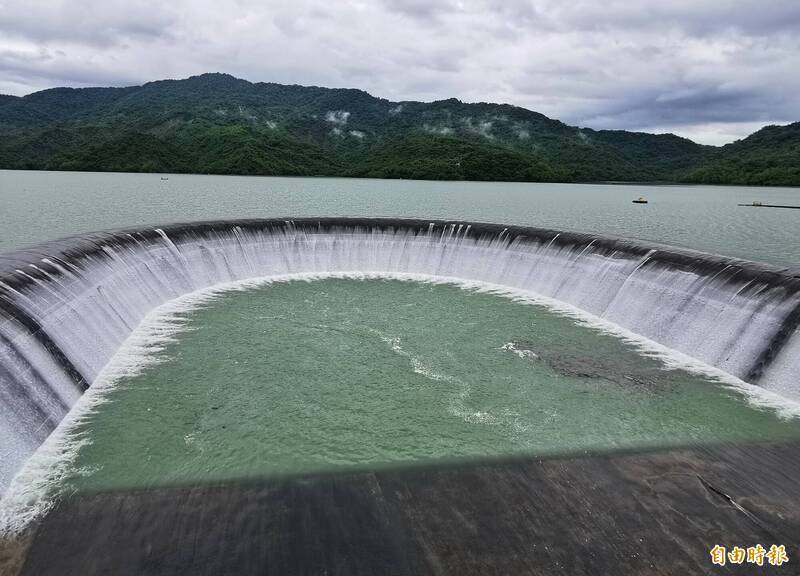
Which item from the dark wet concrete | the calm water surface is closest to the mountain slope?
the calm water surface

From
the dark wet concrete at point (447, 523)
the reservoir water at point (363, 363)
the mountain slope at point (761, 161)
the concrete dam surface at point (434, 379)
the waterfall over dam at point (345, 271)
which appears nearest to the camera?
the dark wet concrete at point (447, 523)

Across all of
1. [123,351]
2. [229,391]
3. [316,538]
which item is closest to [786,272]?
[316,538]

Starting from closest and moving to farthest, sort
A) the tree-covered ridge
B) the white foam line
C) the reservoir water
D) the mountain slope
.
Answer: the white foam line < the reservoir water < the mountain slope < the tree-covered ridge

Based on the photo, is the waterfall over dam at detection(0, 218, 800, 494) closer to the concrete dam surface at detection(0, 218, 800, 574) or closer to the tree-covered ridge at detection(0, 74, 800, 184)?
the concrete dam surface at detection(0, 218, 800, 574)

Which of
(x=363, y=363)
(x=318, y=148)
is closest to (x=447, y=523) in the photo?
(x=363, y=363)

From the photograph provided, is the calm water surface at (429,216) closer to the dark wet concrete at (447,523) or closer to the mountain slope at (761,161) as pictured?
the dark wet concrete at (447,523)

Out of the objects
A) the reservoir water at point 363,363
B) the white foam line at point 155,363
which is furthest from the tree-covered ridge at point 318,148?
the reservoir water at point 363,363

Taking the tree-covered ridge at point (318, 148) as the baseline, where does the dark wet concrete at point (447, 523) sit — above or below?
below
